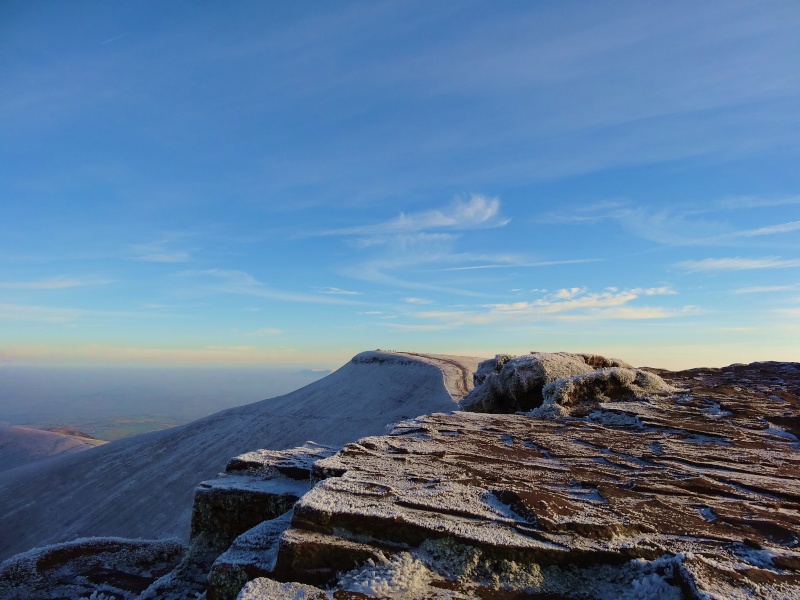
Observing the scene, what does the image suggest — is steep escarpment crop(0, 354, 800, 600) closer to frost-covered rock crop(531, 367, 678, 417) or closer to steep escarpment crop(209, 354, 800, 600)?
steep escarpment crop(209, 354, 800, 600)

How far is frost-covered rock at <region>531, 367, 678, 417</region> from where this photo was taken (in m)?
9.99

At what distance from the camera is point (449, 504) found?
3836mm

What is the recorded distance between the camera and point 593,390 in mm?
10781

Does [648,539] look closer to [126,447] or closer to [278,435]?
[278,435]

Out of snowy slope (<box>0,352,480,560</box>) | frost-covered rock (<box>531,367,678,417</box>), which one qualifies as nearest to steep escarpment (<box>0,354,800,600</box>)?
frost-covered rock (<box>531,367,678,417</box>)

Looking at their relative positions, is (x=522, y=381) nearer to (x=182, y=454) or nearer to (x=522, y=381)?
(x=522, y=381)

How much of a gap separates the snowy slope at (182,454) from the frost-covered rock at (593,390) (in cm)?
1268

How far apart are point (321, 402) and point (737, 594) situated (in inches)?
1094

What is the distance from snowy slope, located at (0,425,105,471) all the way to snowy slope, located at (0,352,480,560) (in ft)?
46.0

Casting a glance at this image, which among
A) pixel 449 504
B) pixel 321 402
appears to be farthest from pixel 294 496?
pixel 321 402

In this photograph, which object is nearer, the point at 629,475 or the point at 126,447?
the point at 629,475

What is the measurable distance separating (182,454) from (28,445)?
32037 mm

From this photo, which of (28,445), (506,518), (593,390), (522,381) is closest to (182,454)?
(522,381)

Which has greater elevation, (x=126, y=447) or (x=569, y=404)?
Result: (x=569, y=404)
